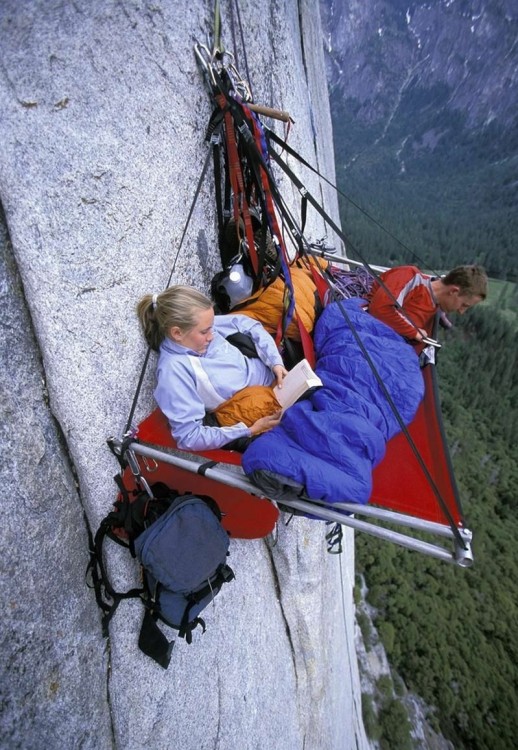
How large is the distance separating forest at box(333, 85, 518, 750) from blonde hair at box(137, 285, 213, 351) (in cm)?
110

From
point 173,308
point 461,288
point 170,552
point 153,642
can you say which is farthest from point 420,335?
point 153,642

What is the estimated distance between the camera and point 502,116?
479ft

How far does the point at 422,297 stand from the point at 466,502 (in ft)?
156

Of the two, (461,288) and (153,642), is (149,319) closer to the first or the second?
(153,642)

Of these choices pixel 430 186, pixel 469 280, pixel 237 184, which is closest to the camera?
pixel 237 184

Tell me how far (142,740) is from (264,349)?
2839 millimetres

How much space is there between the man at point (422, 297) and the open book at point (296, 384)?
140cm

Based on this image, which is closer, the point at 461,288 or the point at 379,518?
the point at 379,518

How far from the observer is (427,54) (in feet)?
577

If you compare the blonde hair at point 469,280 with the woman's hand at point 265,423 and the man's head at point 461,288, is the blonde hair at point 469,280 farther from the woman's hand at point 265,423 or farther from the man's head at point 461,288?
the woman's hand at point 265,423

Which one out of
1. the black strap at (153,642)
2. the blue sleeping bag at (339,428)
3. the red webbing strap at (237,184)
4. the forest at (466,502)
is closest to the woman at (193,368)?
the blue sleeping bag at (339,428)

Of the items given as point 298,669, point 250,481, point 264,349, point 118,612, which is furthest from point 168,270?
point 298,669

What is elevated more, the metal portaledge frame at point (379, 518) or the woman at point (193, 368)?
the woman at point (193, 368)

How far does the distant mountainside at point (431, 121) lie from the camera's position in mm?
100312
